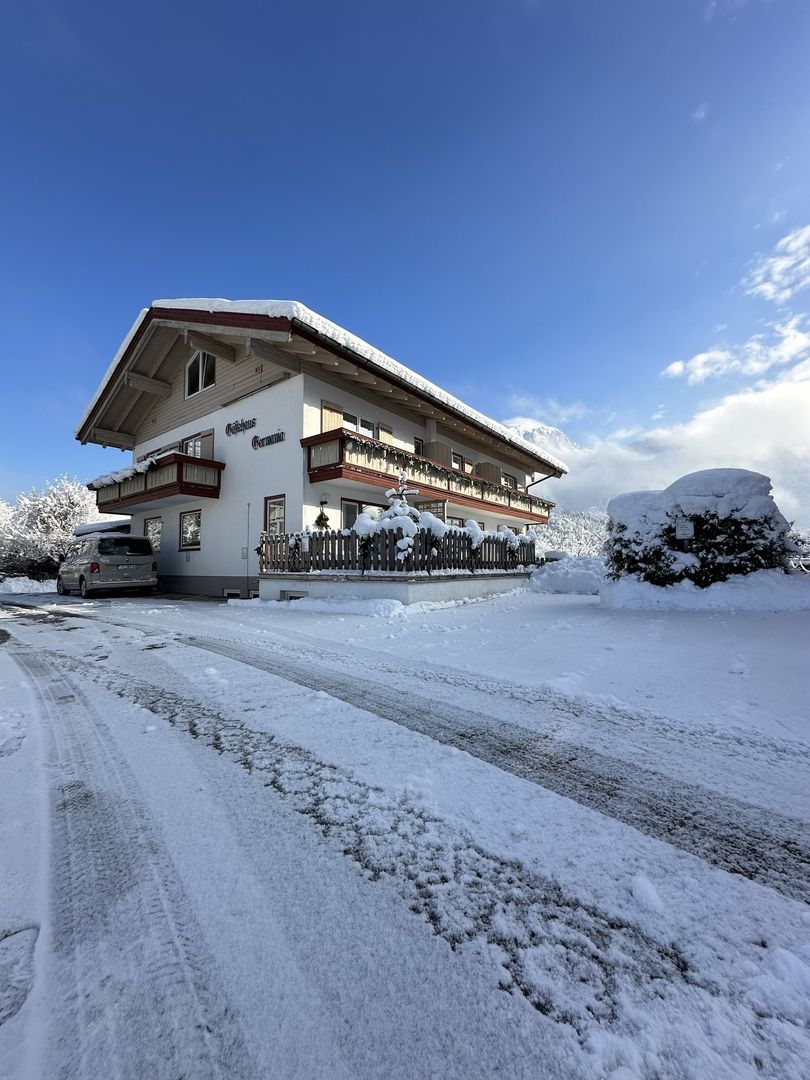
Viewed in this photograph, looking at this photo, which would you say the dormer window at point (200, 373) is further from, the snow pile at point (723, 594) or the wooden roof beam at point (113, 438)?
the snow pile at point (723, 594)

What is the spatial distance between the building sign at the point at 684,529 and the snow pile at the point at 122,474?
54.4 ft

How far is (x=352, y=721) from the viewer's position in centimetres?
305

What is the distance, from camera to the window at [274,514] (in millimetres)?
14656

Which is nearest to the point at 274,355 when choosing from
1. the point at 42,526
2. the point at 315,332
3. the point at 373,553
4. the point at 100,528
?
the point at 315,332

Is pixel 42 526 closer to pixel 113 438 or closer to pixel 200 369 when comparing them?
pixel 113 438

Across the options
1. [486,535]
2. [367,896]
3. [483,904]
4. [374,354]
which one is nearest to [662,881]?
[483,904]

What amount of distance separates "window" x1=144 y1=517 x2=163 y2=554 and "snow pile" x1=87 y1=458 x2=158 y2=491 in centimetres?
223

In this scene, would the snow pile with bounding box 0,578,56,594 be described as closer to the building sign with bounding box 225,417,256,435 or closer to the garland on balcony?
the building sign with bounding box 225,417,256,435

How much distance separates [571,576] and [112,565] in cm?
1482

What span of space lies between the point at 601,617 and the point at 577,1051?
23.5ft

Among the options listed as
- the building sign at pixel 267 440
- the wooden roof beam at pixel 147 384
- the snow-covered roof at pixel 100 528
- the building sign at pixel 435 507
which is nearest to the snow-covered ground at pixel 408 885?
the building sign at pixel 267 440

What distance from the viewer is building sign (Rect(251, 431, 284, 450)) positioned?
48.0 ft

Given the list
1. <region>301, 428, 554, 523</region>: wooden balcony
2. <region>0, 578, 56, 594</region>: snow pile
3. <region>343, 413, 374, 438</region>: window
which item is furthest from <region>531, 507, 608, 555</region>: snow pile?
<region>0, 578, 56, 594</region>: snow pile

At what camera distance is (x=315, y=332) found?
1209cm
